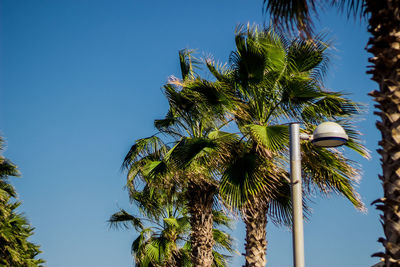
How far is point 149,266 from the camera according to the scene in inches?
723

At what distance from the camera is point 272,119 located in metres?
10.3

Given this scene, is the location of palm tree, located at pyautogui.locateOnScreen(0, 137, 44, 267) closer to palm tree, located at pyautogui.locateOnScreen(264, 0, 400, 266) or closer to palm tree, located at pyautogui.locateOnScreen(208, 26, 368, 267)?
palm tree, located at pyautogui.locateOnScreen(208, 26, 368, 267)

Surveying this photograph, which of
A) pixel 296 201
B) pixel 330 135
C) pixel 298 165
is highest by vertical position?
pixel 330 135

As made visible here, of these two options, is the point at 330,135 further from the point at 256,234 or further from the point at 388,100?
the point at 256,234

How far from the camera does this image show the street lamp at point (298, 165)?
16.1 feet

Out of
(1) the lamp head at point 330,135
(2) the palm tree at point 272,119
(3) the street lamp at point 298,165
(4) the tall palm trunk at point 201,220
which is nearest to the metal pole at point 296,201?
(3) the street lamp at point 298,165

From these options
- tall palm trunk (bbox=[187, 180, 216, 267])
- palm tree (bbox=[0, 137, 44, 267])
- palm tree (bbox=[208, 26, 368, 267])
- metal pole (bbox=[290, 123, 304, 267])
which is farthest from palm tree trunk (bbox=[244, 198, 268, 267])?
palm tree (bbox=[0, 137, 44, 267])

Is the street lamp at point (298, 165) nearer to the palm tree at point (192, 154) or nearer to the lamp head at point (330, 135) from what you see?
the lamp head at point (330, 135)

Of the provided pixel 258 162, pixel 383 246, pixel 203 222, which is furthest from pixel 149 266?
pixel 383 246

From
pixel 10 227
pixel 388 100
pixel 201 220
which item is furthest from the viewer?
pixel 10 227

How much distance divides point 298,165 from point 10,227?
775 inches

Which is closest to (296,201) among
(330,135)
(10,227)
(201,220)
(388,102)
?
(330,135)

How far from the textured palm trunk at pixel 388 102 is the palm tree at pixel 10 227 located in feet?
61.5

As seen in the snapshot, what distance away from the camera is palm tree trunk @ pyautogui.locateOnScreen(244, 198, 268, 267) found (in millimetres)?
9680
